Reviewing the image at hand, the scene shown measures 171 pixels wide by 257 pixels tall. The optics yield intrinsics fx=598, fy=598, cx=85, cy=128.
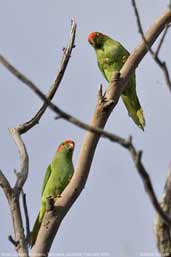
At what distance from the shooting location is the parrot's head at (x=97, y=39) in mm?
7113

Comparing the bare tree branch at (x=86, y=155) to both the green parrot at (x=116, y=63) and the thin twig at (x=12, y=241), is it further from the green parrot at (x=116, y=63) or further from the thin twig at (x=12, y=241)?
the green parrot at (x=116, y=63)

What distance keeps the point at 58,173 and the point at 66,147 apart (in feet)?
2.05

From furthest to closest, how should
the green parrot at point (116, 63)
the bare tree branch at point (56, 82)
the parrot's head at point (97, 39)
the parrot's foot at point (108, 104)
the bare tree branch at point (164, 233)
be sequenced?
the parrot's head at point (97, 39)
the green parrot at point (116, 63)
the bare tree branch at point (56, 82)
the parrot's foot at point (108, 104)
the bare tree branch at point (164, 233)

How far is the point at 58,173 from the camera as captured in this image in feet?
19.6

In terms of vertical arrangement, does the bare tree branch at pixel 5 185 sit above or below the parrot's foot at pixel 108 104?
below

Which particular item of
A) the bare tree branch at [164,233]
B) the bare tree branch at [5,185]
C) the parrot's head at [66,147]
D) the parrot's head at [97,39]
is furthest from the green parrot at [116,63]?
the bare tree branch at [164,233]

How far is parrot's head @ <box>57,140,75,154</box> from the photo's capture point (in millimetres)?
6496

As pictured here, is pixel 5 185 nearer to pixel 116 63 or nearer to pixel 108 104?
pixel 108 104

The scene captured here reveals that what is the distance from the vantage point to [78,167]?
3.77 m

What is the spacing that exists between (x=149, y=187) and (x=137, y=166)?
89 millimetres

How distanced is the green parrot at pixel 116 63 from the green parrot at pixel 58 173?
0.78 meters

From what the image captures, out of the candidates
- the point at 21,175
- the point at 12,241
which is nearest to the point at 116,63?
the point at 21,175

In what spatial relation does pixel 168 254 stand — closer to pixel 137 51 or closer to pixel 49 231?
pixel 49 231

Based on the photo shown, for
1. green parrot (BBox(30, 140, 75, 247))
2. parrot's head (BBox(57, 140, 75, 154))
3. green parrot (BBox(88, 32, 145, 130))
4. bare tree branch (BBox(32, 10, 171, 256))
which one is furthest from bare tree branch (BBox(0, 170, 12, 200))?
parrot's head (BBox(57, 140, 75, 154))
